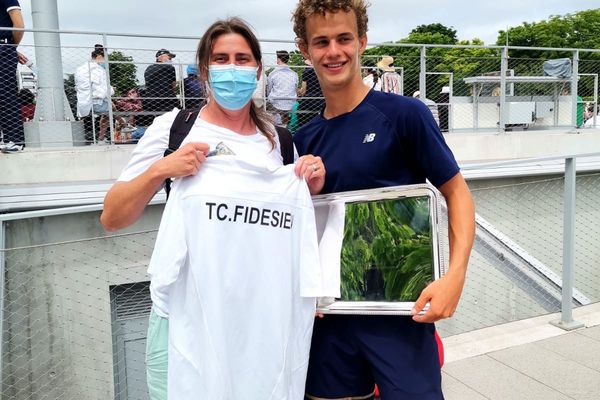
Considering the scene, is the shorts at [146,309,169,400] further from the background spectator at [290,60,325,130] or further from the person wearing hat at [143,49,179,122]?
the background spectator at [290,60,325,130]

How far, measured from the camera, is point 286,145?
2.00 m

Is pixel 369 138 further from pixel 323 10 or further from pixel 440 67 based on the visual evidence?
pixel 440 67

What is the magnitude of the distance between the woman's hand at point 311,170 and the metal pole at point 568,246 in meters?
3.39

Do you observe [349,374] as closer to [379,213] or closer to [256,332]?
[256,332]

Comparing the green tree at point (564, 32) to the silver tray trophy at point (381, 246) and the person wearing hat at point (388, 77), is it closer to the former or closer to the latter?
the person wearing hat at point (388, 77)

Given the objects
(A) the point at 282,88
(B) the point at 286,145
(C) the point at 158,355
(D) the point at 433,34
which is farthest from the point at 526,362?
(D) the point at 433,34

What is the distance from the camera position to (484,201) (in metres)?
6.91

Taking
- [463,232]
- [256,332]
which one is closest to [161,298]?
[256,332]

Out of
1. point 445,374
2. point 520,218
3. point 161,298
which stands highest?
point 161,298

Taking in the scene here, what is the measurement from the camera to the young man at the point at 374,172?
5.93 feet

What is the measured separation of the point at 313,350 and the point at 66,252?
11.8ft

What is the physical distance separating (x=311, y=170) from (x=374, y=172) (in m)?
0.23

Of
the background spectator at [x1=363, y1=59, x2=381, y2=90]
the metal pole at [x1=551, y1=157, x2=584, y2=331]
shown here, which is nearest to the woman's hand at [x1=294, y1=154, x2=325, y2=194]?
the metal pole at [x1=551, y1=157, x2=584, y2=331]

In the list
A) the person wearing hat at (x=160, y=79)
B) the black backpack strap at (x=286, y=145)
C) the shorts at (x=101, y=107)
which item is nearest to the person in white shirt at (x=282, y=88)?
the person wearing hat at (x=160, y=79)
